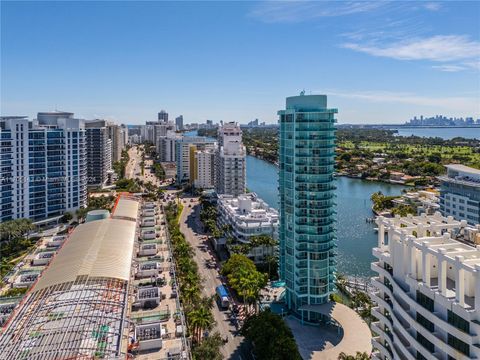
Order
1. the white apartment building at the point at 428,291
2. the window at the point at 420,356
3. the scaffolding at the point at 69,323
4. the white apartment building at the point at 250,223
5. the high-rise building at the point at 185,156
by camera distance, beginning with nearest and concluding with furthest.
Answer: the white apartment building at the point at 428,291 < the window at the point at 420,356 < the scaffolding at the point at 69,323 < the white apartment building at the point at 250,223 < the high-rise building at the point at 185,156

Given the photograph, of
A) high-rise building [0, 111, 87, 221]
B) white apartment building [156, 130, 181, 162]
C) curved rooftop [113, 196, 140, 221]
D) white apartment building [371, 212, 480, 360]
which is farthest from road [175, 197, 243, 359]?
white apartment building [156, 130, 181, 162]

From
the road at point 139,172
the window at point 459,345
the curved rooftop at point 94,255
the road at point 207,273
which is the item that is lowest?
the road at point 207,273

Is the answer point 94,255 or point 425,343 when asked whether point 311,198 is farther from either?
point 94,255

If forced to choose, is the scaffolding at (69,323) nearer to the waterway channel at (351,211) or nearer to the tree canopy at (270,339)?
the tree canopy at (270,339)

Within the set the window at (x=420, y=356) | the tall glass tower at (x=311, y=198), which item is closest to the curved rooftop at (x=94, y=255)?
the tall glass tower at (x=311, y=198)

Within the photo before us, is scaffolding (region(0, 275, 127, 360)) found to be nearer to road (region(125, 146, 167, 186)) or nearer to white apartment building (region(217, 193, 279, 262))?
white apartment building (region(217, 193, 279, 262))

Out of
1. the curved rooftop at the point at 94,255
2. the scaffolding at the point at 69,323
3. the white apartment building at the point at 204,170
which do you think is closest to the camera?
the scaffolding at the point at 69,323

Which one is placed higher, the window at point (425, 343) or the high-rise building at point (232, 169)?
the high-rise building at point (232, 169)

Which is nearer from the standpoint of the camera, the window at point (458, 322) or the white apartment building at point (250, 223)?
the window at point (458, 322)
